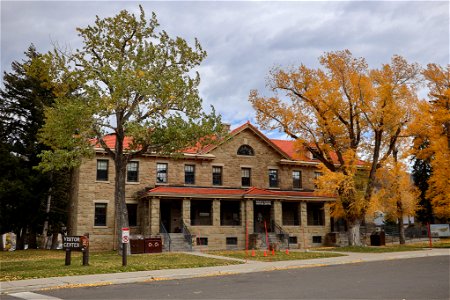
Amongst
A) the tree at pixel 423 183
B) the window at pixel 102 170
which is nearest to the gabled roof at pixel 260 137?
the window at pixel 102 170

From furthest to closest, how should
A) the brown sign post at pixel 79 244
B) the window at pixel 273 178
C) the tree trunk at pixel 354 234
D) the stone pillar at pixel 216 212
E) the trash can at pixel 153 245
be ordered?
the window at pixel 273 178
the stone pillar at pixel 216 212
the tree trunk at pixel 354 234
the trash can at pixel 153 245
the brown sign post at pixel 79 244

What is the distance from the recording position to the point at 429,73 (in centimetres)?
3091

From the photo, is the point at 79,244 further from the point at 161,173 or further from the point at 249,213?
the point at 249,213

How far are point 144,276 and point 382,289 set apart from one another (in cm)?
753

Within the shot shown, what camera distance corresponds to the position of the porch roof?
97.9ft

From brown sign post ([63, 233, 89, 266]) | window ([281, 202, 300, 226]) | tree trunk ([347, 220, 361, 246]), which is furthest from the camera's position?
window ([281, 202, 300, 226])

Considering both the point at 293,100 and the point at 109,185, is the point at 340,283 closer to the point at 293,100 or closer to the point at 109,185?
the point at 293,100

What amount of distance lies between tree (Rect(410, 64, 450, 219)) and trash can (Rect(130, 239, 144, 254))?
1994cm

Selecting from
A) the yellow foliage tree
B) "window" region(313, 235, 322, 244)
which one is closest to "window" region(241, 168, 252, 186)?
"window" region(313, 235, 322, 244)

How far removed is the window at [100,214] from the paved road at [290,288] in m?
18.4

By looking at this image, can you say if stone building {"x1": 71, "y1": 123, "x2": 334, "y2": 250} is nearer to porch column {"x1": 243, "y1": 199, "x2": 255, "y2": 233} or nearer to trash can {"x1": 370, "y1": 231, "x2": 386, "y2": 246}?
porch column {"x1": 243, "y1": 199, "x2": 255, "y2": 233}

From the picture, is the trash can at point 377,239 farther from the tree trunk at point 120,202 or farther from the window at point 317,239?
the tree trunk at point 120,202

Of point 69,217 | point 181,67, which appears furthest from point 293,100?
point 69,217

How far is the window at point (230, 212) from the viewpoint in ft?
112
